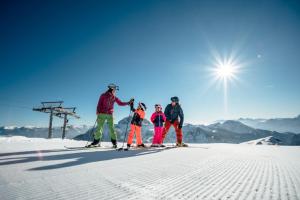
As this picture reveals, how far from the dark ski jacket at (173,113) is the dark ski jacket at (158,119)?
27 centimetres

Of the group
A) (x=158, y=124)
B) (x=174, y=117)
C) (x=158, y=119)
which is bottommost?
(x=158, y=124)

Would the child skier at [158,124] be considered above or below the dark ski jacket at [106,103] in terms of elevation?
below

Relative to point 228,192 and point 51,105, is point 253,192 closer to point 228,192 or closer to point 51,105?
point 228,192

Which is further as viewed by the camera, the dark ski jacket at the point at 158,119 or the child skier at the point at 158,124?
the dark ski jacket at the point at 158,119

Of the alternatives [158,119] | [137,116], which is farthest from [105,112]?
[158,119]

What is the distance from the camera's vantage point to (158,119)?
8.58 meters

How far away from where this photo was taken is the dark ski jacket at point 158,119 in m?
8.52

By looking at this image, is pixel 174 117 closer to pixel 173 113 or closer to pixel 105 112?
pixel 173 113

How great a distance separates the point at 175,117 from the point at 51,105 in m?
25.5

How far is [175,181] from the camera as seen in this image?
6.80ft

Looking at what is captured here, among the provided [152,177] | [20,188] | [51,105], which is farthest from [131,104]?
[51,105]

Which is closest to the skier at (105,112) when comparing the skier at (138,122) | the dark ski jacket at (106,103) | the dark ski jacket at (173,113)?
the dark ski jacket at (106,103)

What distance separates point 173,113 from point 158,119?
803 mm

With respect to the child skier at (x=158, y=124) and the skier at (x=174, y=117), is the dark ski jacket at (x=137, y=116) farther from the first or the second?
the skier at (x=174, y=117)
